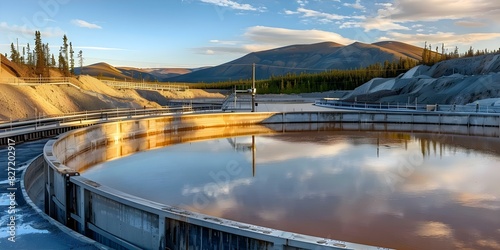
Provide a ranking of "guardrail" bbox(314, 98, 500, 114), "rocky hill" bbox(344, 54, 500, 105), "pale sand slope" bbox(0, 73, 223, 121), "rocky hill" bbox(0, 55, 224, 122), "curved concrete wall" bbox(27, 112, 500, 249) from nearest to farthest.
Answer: "curved concrete wall" bbox(27, 112, 500, 249) → "guardrail" bbox(314, 98, 500, 114) → "pale sand slope" bbox(0, 73, 223, 121) → "rocky hill" bbox(0, 55, 224, 122) → "rocky hill" bbox(344, 54, 500, 105)

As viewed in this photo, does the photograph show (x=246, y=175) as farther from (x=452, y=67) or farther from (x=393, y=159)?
(x=452, y=67)

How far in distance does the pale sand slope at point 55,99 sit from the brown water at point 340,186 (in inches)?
891

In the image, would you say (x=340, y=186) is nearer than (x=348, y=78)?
Yes

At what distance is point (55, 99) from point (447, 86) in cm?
4970

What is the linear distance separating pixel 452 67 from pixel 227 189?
7884 cm

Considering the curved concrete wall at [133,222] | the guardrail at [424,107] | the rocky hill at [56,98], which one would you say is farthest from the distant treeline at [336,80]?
the curved concrete wall at [133,222]

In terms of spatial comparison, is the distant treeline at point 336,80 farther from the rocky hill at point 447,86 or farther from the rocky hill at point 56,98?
the rocky hill at point 56,98

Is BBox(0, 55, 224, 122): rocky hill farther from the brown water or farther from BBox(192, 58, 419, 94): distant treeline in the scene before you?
BBox(192, 58, 419, 94): distant treeline

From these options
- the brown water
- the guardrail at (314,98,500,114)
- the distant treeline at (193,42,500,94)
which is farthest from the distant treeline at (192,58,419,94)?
the brown water

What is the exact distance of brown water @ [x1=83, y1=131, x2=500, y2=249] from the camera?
10.8m

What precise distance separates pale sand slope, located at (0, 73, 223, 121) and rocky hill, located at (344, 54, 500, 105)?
116ft

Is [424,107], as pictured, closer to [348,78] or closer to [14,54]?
[348,78]

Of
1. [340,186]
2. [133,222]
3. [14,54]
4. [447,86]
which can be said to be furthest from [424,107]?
[14,54]

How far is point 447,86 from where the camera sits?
60.6m
